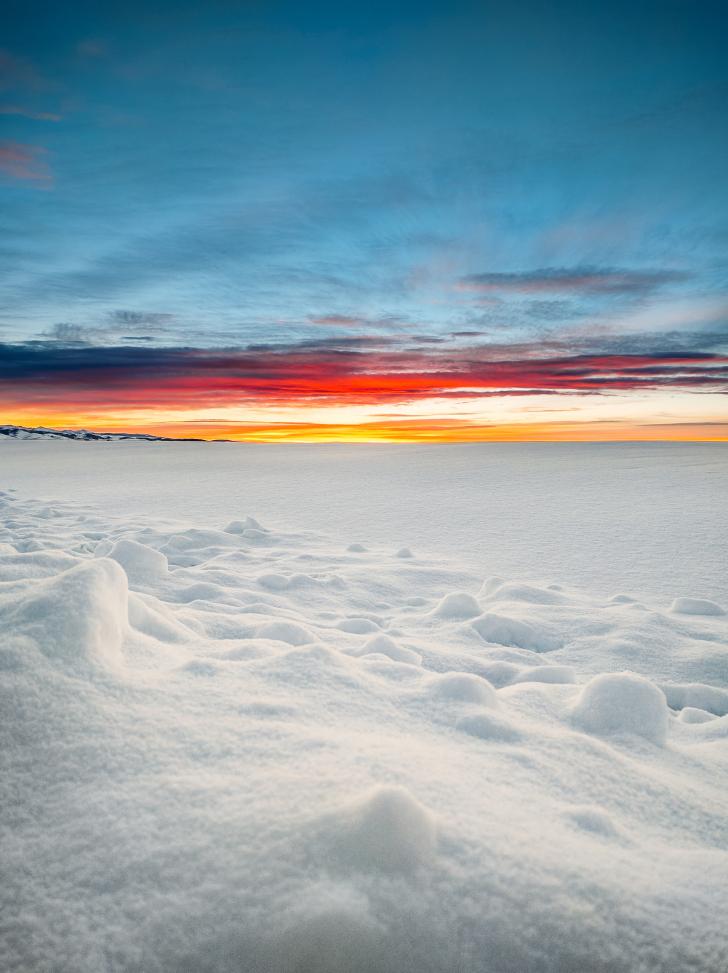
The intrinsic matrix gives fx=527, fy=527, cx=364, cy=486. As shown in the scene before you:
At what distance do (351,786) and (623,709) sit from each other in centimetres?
105

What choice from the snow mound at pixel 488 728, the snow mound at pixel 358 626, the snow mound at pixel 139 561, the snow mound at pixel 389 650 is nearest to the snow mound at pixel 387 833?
the snow mound at pixel 488 728

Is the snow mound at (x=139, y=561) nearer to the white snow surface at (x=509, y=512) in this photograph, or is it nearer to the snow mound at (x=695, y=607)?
the white snow surface at (x=509, y=512)

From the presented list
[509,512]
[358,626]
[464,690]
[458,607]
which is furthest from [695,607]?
[509,512]

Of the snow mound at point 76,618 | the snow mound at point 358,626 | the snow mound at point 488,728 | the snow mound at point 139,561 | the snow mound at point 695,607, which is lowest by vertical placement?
the snow mound at point 695,607

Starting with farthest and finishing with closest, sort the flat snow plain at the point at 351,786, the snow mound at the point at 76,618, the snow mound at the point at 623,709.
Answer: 1. the snow mound at the point at 623,709
2. the snow mound at the point at 76,618
3. the flat snow plain at the point at 351,786

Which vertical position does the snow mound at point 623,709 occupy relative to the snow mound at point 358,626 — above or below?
above

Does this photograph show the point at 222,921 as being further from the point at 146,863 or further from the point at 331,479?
the point at 331,479

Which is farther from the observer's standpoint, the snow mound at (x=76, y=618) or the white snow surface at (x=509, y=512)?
the white snow surface at (x=509, y=512)

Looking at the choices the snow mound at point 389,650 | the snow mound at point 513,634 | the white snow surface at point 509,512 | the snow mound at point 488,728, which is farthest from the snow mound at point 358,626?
the white snow surface at point 509,512

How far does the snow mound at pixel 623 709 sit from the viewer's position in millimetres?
1622

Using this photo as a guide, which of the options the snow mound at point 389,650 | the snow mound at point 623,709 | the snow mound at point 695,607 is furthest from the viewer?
the snow mound at point 695,607

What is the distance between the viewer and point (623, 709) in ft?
5.42

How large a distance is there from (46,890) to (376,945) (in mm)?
524

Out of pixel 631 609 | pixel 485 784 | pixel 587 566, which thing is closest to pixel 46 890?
pixel 485 784
